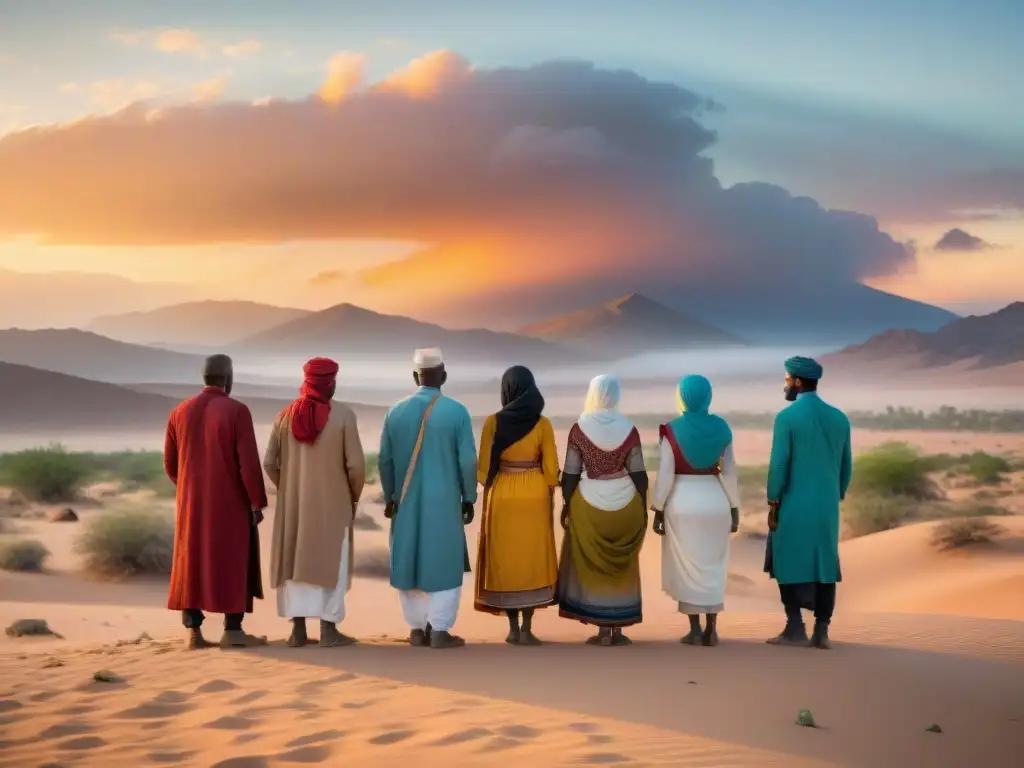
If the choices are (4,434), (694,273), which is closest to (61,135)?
(4,434)

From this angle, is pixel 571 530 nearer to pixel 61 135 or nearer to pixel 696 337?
pixel 61 135

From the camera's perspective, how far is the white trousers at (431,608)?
365 inches

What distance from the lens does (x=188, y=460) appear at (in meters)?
9.20

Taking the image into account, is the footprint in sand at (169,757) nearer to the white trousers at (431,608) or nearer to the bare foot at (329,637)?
the bare foot at (329,637)

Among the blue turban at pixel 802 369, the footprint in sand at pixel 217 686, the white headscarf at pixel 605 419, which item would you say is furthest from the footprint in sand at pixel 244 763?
the blue turban at pixel 802 369

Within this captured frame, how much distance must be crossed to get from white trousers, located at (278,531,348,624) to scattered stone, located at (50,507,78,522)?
49.5ft

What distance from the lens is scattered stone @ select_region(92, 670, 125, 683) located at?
26.9 feet

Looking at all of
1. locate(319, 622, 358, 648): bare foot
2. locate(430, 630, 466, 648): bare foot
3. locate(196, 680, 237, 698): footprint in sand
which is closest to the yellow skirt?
locate(430, 630, 466, 648): bare foot

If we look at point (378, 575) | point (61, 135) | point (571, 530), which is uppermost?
point (61, 135)

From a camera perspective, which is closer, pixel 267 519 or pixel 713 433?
pixel 713 433

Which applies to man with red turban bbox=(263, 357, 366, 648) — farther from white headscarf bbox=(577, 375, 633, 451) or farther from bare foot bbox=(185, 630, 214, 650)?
white headscarf bbox=(577, 375, 633, 451)

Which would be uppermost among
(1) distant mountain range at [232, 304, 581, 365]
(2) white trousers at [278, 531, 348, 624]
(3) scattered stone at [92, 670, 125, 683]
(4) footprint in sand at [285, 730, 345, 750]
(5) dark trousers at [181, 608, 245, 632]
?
(1) distant mountain range at [232, 304, 581, 365]

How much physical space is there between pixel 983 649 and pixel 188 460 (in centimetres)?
667

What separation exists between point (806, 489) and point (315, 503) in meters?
3.87
